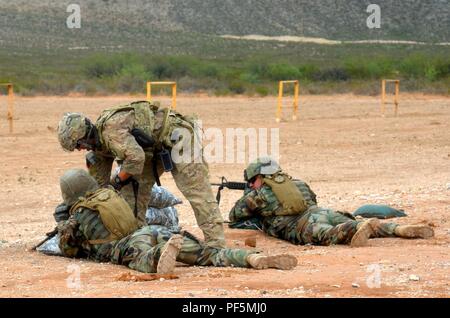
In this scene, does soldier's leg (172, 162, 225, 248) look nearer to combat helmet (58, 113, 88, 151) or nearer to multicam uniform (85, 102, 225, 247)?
multicam uniform (85, 102, 225, 247)

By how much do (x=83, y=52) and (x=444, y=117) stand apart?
40590 mm

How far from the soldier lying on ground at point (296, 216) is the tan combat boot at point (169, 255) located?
6.33ft

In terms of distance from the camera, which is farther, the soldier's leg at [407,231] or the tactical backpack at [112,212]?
the soldier's leg at [407,231]

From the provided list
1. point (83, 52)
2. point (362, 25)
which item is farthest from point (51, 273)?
point (362, 25)

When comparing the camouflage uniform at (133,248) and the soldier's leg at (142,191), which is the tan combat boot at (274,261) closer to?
the camouflage uniform at (133,248)

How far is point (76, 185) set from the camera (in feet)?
29.4

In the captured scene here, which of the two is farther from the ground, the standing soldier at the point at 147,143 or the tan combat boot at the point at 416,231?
the standing soldier at the point at 147,143

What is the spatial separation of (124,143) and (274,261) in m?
1.49

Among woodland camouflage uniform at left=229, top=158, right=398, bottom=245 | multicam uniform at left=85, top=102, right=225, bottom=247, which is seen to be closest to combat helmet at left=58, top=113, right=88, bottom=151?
multicam uniform at left=85, top=102, right=225, bottom=247

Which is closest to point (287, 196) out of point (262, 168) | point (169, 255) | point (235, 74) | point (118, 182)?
point (262, 168)

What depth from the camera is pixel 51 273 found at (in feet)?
26.7

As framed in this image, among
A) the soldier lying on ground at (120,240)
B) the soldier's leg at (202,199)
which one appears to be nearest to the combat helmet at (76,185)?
the soldier lying on ground at (120,240)

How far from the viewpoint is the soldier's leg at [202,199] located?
8688mm
